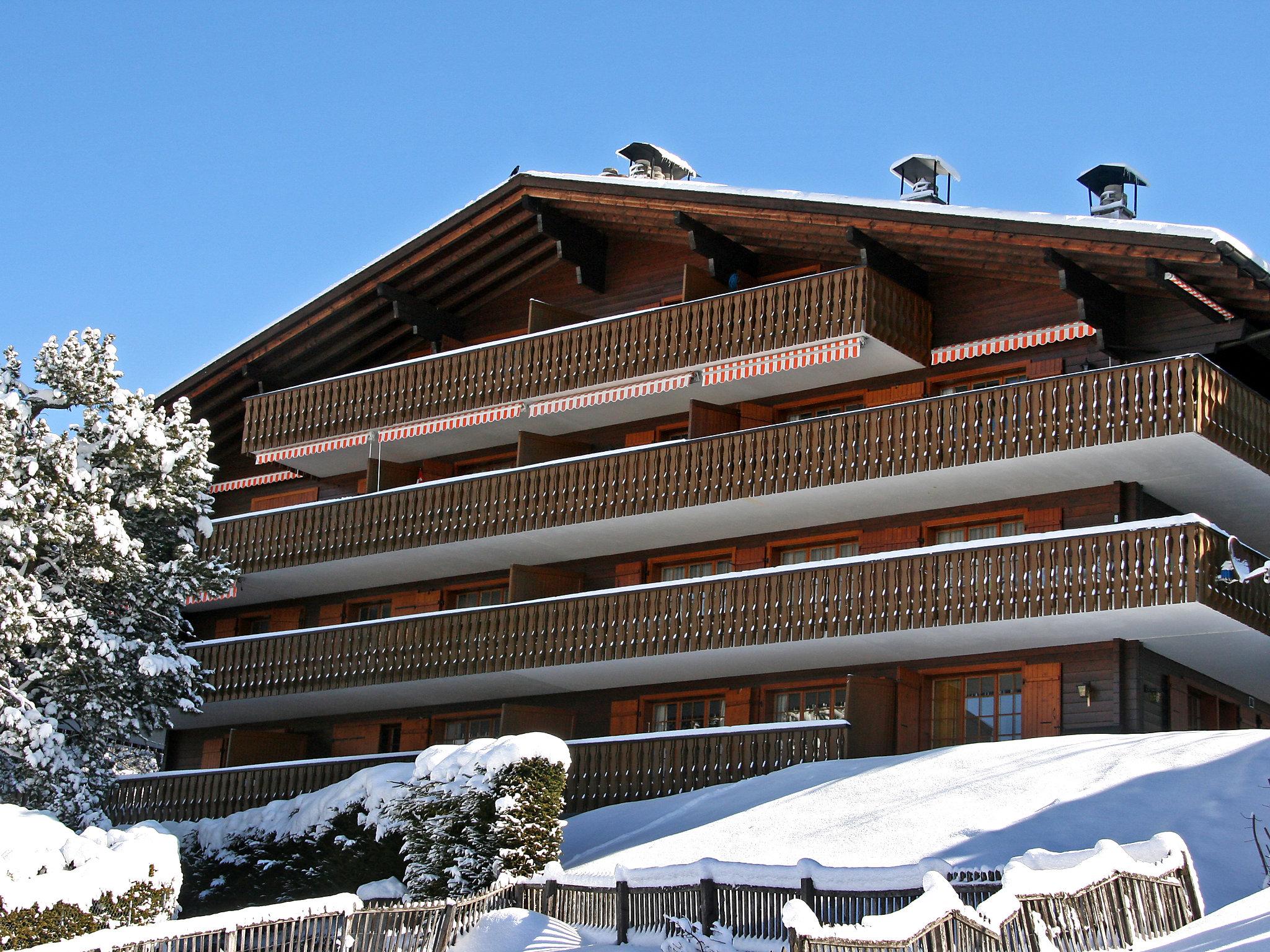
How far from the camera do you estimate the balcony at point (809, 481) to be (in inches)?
1039

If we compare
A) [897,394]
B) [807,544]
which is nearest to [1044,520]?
[897,394]

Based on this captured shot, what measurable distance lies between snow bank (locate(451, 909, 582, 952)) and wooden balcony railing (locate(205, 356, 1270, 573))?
11603 mm

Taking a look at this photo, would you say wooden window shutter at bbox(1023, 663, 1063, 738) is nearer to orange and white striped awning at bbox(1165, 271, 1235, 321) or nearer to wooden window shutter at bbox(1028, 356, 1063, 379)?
wooden window shutter at bbox(1028, 356, 1063, 379)

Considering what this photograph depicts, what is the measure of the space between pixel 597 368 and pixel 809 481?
211 inches

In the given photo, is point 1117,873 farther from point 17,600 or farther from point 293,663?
point 293,663

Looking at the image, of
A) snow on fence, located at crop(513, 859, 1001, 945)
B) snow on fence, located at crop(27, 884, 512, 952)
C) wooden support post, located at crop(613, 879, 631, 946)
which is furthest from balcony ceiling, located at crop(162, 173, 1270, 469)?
snow on fence, located at crop(27, 884, 512, 952)

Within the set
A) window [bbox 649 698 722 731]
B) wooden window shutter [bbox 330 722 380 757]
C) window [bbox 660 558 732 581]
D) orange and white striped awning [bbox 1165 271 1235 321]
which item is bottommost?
wooden window shutter [bbox 330 722 380 757]

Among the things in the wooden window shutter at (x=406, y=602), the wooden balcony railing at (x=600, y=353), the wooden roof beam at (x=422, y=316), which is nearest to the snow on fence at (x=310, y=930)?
the wooden balcony railing at (x=600, y=353)

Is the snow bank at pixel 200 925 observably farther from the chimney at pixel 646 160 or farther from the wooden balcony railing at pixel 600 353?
the chimney at pixel 646 160

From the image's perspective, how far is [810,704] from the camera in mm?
30016

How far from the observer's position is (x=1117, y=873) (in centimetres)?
1562

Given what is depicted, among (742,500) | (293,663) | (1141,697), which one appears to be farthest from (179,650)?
(1141,697)

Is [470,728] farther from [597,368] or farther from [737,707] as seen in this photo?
[597,368]

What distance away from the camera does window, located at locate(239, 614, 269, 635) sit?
3838 centimetres
